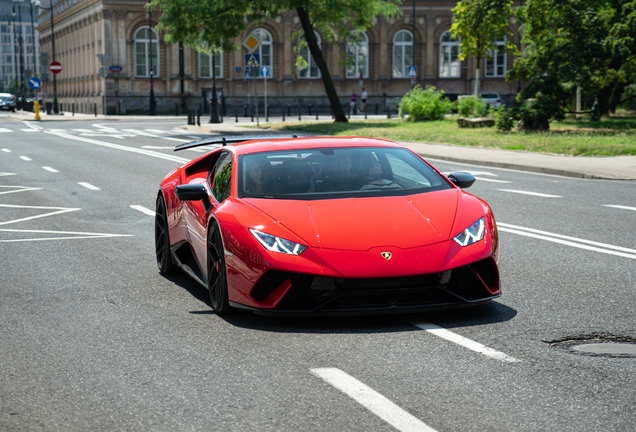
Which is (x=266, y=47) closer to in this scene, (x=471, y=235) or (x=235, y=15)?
(x=235, y=15)

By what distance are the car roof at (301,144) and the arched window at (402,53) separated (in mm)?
67121

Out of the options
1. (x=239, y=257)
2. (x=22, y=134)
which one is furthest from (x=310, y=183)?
(x=22, y=134)

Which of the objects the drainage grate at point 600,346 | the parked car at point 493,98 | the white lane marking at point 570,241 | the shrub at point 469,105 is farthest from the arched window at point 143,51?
the drainage grate at point 600,346

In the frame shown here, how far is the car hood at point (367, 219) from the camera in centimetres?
551

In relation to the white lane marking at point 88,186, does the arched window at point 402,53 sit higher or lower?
higher

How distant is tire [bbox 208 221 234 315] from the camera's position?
5.82 meters

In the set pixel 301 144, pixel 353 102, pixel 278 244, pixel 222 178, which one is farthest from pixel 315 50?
pixel 278 244

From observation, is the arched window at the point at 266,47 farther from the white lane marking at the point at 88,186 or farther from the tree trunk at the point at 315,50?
the white lane marking at the point at 88,186

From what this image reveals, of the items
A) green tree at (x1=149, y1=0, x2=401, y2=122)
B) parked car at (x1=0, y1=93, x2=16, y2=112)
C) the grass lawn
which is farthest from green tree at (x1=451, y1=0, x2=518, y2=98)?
parked car at (x1=0, y1=93, x2=16, y2=112)

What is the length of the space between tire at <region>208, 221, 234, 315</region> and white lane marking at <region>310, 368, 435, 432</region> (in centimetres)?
136

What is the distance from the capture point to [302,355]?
195 inches

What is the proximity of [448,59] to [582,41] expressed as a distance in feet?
141

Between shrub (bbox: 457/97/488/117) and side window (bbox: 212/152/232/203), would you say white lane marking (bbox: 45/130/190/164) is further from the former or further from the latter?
shrub (bbox: 457/97/488/117)

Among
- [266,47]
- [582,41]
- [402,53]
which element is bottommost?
[582,41]
